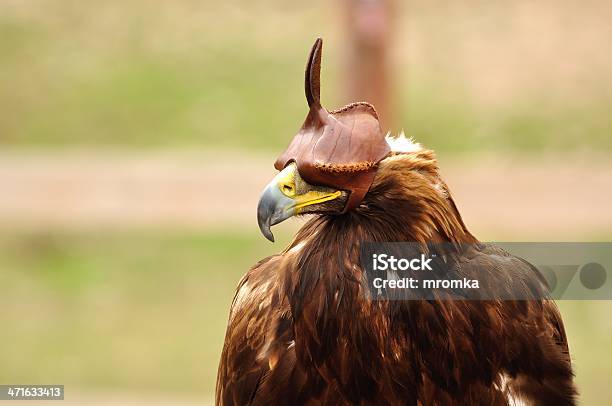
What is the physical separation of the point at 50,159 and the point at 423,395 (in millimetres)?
4351

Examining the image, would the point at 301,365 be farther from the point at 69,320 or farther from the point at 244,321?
the point at 69,320

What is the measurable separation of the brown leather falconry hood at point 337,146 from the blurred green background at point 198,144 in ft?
8.66

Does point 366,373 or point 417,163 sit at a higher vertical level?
point 417,163

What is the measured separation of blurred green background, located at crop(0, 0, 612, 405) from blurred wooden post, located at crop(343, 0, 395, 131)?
0.33 ft

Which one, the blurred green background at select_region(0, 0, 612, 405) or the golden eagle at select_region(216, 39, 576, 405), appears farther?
the blurred green background at select_region(0, 0, 612, 405)

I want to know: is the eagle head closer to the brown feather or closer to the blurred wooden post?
the brown feather

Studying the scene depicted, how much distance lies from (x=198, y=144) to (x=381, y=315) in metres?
6.69

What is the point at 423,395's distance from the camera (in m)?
3.32

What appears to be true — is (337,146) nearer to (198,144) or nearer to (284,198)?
(284,198)

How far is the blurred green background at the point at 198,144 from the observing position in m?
7.03

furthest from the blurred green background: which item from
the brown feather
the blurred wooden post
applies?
the brown feather

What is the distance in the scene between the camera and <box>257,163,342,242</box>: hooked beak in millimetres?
3043

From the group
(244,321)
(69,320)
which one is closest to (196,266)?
(69,320)

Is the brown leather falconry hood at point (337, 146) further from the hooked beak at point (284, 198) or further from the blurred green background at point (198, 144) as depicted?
the blurred green background at point (198, 144)
